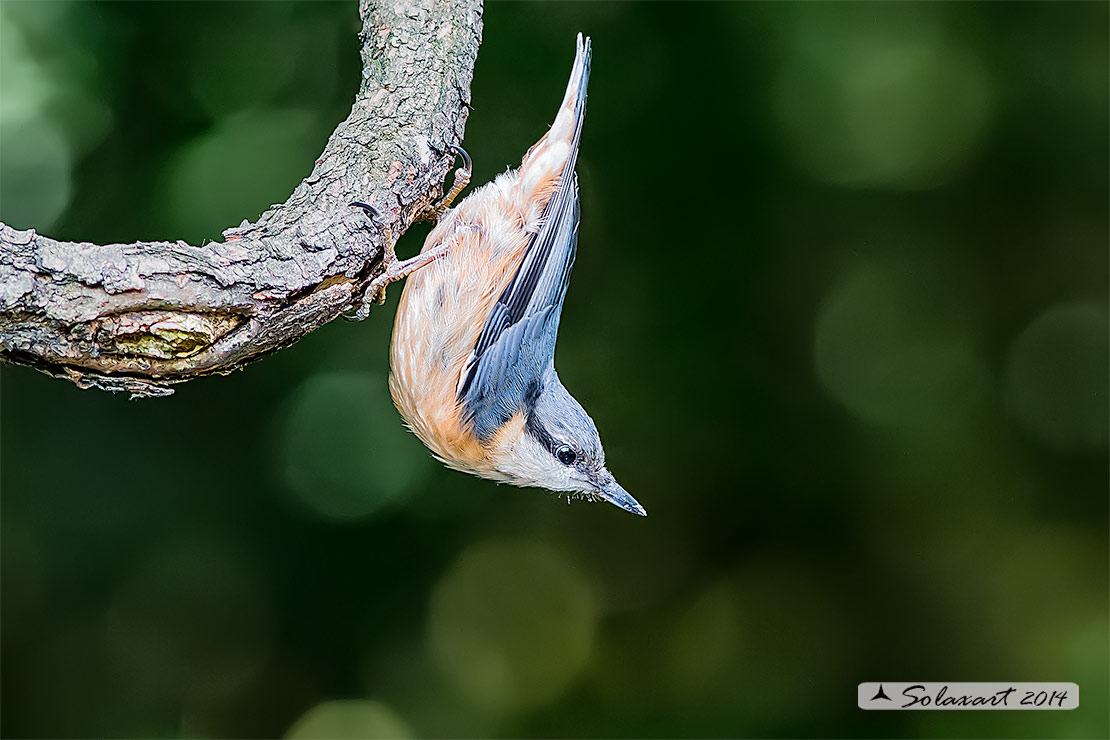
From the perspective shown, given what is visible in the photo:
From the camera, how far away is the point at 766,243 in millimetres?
2943

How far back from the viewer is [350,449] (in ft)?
9.32

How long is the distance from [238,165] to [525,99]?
2.78ft

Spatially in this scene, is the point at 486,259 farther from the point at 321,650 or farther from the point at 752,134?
the point at 321,650

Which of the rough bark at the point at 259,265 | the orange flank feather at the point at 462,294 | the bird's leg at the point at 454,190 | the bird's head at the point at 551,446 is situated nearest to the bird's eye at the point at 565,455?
the bird's head at the point at 551,446

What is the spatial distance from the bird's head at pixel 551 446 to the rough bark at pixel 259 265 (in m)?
0.72

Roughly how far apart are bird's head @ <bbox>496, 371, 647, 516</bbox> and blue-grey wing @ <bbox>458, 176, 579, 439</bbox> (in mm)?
53

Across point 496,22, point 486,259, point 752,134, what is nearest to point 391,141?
point 486,259

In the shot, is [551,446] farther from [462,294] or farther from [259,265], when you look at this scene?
[259,265]

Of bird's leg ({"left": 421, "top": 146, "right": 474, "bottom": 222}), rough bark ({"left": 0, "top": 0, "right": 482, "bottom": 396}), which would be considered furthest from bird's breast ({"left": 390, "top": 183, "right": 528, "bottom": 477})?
rough bark ({"left": 0, "top": 0, "right": 482, "bottom": 396})

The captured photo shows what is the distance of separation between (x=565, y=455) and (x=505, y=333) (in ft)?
1.17

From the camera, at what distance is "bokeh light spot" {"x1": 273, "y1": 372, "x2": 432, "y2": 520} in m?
2.80

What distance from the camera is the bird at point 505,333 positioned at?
7.48 feet

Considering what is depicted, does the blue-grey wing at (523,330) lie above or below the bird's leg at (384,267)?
below

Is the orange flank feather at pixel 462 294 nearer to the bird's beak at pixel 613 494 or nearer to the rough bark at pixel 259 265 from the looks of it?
the bird's beak at pixel 613 494
